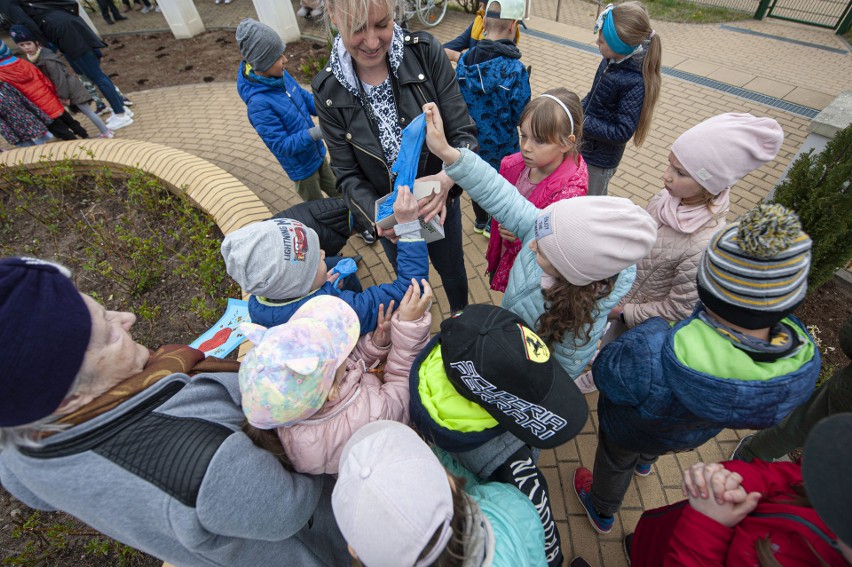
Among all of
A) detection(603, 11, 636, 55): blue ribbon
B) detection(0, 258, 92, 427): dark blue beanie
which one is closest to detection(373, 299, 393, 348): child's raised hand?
detection(0, 258, 92, 427): dark blue beanie

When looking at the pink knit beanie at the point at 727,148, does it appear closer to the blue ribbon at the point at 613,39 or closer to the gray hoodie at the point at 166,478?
the blue ribbon at the point at 613,39

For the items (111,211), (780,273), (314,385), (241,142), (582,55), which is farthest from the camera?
(582,55)

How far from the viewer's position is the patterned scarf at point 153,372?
1031mm

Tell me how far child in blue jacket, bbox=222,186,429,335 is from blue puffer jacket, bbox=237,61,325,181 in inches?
Answer: 67.0

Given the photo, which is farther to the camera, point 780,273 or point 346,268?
point 346,268

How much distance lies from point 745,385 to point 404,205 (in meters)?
1.47

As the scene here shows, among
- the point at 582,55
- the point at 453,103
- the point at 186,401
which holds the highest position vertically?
→ the point at 453,103

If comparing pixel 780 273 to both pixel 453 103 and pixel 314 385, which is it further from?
pixel 453 103

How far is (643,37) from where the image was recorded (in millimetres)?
2682

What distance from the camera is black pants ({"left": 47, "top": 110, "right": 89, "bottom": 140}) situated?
5412mm

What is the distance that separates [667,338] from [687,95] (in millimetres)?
6423

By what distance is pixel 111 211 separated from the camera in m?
4.09

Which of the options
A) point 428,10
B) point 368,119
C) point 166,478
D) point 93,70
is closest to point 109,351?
point 166,478

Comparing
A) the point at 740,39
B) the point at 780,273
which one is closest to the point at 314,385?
the point at 780,273
